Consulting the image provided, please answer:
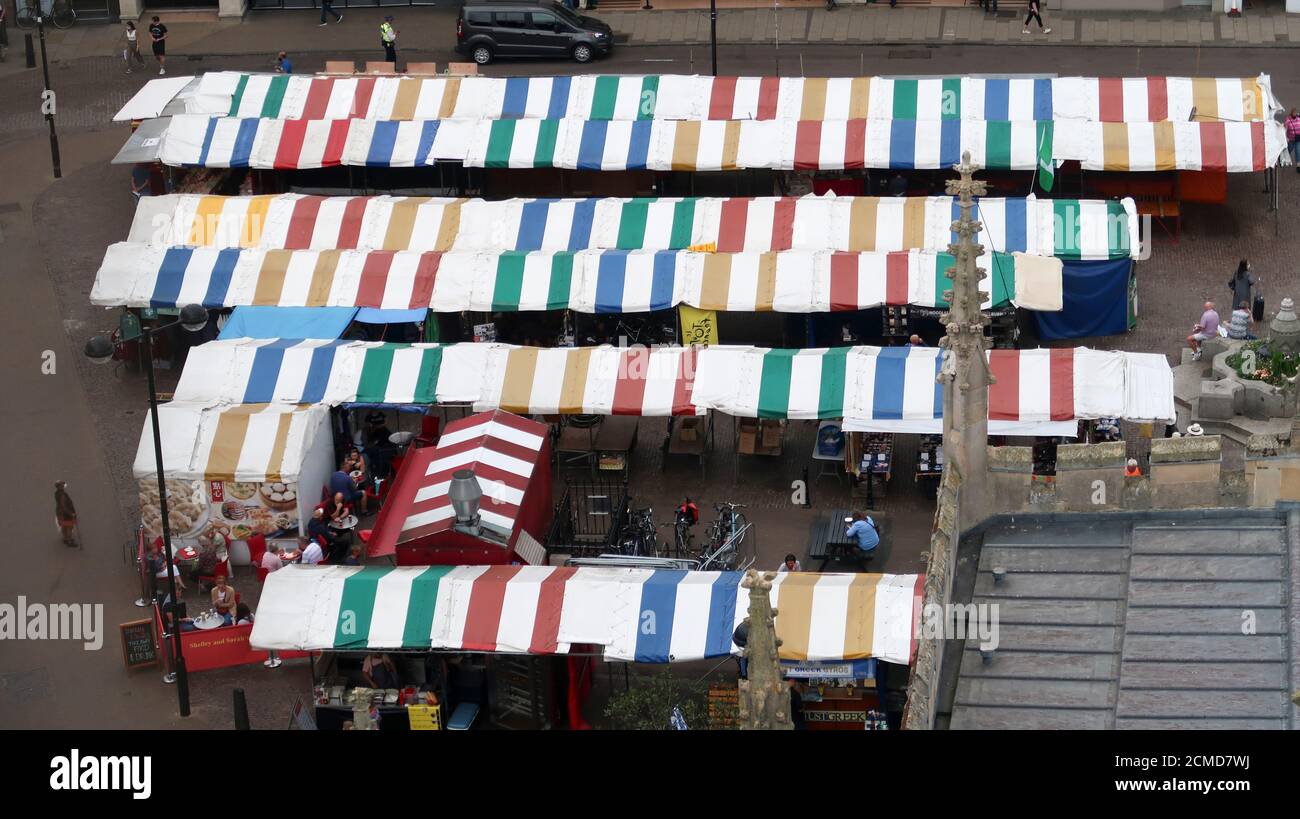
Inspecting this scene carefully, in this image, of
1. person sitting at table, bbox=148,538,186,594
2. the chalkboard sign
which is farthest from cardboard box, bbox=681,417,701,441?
the chalkboard sign

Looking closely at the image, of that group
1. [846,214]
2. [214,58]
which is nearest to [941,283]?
[846,214]

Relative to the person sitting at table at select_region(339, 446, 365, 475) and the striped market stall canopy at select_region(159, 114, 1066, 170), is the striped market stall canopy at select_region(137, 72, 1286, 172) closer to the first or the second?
the striped market stall canopy at select_region(159, 114, 1066, 170)

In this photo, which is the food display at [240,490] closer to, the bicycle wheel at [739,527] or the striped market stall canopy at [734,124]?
the bicycle wheel at [739,527]

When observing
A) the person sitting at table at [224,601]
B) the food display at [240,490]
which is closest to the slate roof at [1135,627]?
the person sitting at table at [224,601]

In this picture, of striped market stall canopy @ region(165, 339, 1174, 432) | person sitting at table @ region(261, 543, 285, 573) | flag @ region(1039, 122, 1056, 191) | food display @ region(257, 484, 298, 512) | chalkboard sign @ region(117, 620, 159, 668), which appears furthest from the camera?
flag @ region(1039, 122, 1056, 191)

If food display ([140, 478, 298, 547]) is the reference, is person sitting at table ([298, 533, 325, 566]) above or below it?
below

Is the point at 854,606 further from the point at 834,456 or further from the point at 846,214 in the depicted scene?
the point at 846,214

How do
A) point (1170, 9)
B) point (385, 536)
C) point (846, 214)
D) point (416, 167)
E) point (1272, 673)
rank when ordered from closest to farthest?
point (1272, 673), point (385, 536), point (846, 214), point (416, 167), point (1170, 9)

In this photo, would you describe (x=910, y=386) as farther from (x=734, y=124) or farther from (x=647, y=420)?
(x=734, y=124)
